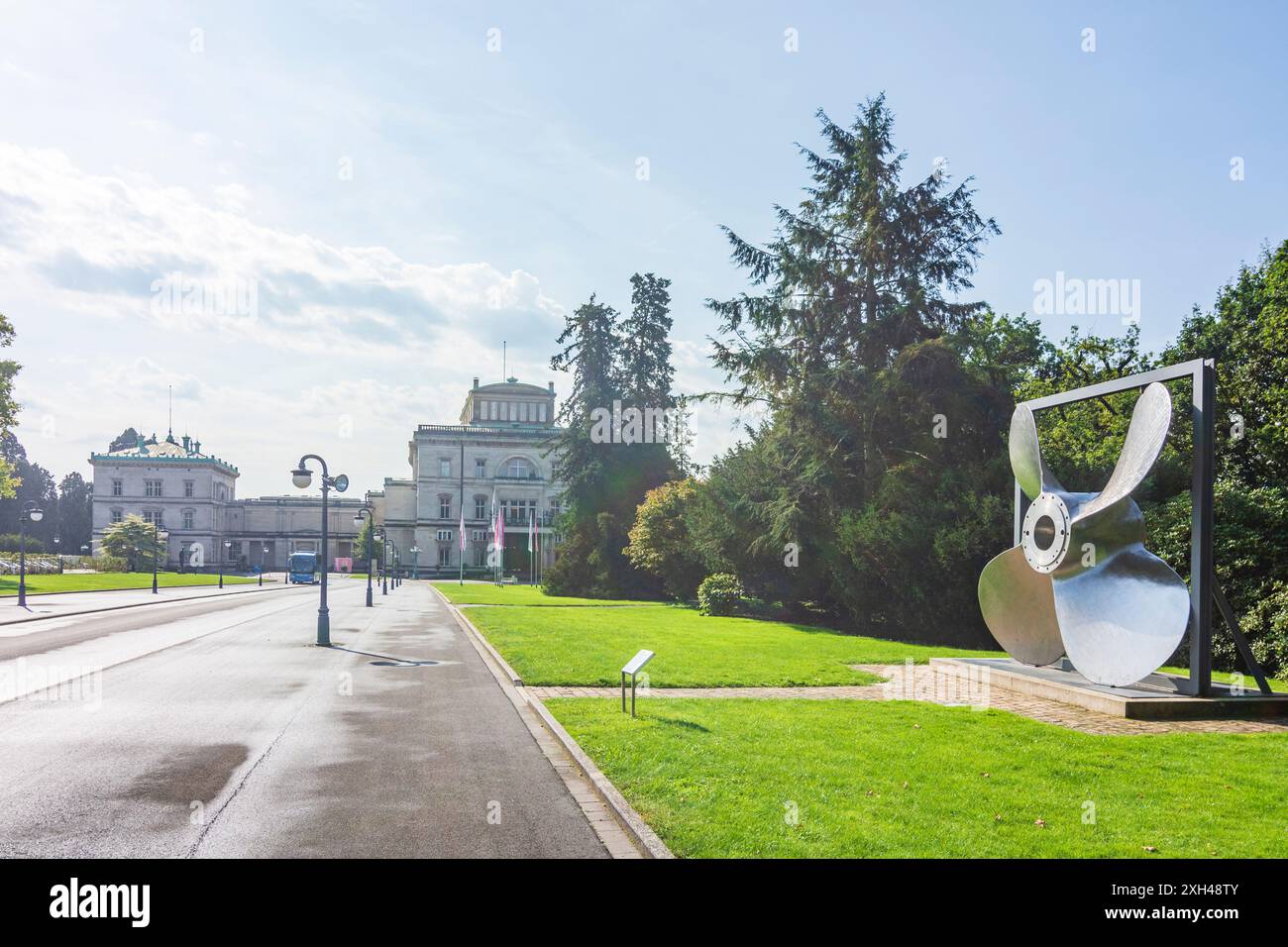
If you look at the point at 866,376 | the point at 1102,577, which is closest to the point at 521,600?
the point at 866,376

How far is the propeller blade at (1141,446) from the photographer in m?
13.4

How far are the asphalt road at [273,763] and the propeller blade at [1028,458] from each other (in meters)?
9.61

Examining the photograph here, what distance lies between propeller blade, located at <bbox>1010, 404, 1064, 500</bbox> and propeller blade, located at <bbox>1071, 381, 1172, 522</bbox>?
1347mm

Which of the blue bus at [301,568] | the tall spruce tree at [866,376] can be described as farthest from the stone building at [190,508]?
the tall spruce tree at [866,376]

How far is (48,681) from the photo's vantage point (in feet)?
51.0

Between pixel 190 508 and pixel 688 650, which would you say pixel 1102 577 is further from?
pixel 190 508

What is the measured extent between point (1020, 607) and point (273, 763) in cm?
1245

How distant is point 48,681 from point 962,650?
19641mm

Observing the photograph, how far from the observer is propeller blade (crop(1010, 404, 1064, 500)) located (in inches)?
633

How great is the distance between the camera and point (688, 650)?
72.2 feet

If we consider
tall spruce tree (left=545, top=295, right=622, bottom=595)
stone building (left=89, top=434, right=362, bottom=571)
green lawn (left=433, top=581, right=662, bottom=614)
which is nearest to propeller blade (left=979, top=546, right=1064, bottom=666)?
green lawn (left=433, top=581, right=662, bottom=614)

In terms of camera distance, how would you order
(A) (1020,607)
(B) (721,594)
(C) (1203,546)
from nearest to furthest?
1. (C) (1203,546)
2. (A) (1020,607)
3. (B) (721,594)

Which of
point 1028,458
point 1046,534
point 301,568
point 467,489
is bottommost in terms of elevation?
point 301,568

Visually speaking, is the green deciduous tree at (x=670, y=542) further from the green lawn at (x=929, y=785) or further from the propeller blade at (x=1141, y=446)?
the green lawn at (x=929, y=785)
